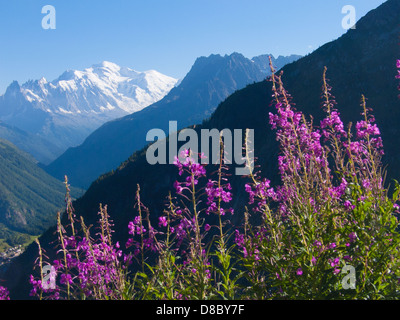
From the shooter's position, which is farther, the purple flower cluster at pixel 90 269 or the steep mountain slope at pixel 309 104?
the steep mountain slope at pixel 309 104

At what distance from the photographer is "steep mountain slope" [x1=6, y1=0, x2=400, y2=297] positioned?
71.0 meters

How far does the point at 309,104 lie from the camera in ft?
290

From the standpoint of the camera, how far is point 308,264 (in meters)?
4.10

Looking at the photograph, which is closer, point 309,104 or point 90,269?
point 90,269

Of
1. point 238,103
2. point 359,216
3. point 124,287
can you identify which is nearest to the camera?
point 359,216

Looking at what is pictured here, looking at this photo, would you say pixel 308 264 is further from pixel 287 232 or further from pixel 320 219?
pixel 320 219

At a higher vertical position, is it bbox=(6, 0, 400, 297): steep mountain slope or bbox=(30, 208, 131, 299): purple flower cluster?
bbox=(6, 0, 400, 297): steep mountain slope

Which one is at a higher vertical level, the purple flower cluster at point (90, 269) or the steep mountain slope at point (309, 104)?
the steep mountain slope at point (309, 104)

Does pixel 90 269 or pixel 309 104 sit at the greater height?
pixel 309 104

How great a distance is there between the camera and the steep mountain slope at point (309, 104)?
233ft

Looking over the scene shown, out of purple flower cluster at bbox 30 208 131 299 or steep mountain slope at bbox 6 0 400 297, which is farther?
steep mountain slope at bbox 6 0 400 297
